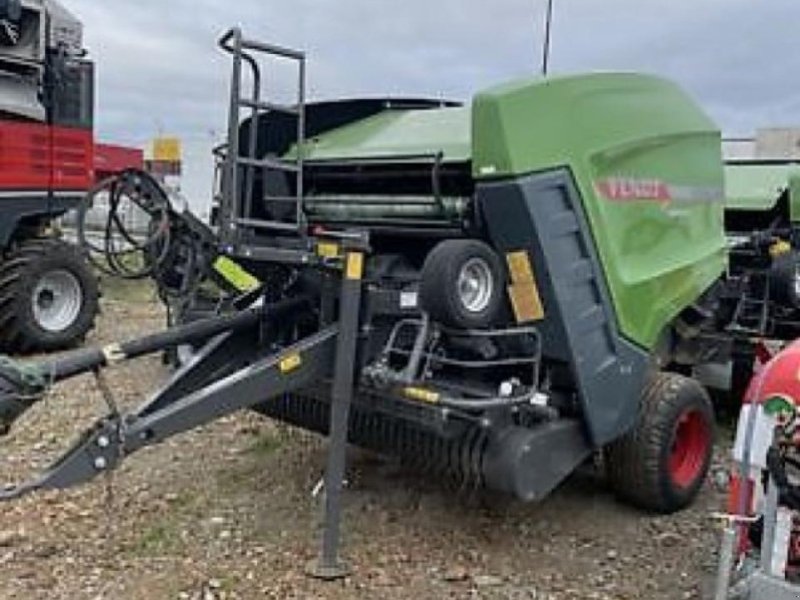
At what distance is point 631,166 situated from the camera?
4789mm

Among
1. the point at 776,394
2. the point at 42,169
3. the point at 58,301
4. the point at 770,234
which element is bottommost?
the point at 58,301

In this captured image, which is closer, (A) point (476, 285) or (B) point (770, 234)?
(A) point (476, 285)

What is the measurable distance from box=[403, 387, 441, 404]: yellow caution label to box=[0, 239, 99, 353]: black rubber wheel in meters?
5.39

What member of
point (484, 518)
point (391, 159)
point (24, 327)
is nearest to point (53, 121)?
point (24, 327)

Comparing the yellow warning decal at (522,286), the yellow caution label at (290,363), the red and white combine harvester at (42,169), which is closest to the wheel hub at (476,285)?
the yellow warning decal at (522,286)

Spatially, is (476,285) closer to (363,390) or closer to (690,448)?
(363,390)

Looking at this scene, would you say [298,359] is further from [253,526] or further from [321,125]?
[321,125]

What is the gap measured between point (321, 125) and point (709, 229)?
194cm

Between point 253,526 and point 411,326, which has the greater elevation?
point 411,326

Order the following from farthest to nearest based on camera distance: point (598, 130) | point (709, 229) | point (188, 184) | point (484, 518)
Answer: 1. point (188, 184)
2. point (709, 229)
3. point (484, 518)
4. point (598, 130)

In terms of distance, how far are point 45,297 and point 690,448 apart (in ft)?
19.5

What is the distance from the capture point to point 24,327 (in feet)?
29.2

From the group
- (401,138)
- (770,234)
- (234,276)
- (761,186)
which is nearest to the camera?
(401,138)

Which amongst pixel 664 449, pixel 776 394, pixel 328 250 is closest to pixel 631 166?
pixel 664 449
